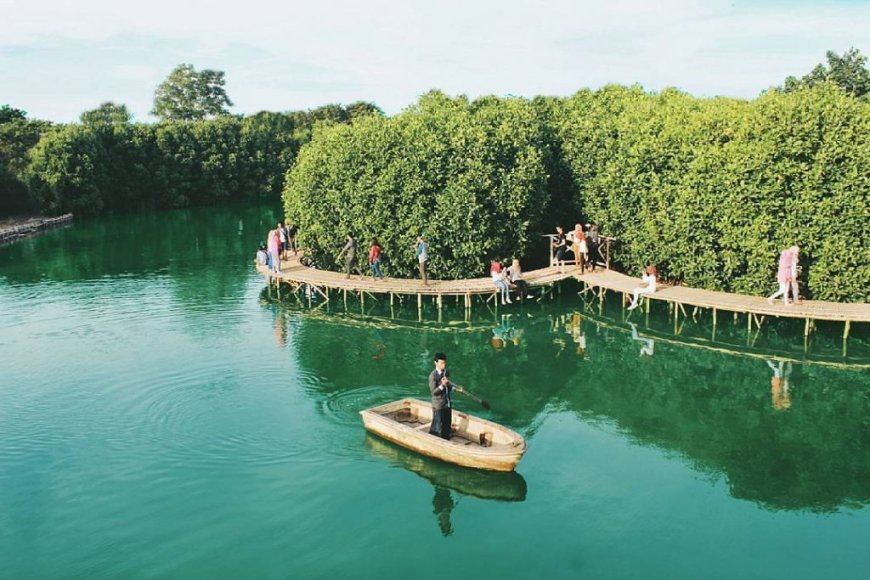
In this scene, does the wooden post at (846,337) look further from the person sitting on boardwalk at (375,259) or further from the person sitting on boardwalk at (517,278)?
the person sitting on boardwalk at (375,259)

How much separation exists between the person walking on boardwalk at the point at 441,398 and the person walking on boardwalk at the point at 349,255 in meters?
18.0

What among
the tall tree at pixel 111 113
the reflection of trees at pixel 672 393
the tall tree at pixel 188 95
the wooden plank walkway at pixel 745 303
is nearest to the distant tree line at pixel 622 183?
the wooden plank walkway at pixel 745 303

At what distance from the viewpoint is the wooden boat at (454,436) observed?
17219 mm

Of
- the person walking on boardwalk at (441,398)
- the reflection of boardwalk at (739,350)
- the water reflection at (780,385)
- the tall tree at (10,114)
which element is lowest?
the water reflection at (780,385)

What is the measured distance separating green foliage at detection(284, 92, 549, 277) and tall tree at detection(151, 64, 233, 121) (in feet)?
330

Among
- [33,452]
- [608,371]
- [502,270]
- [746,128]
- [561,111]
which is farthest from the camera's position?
[561,111]

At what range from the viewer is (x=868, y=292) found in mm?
28094

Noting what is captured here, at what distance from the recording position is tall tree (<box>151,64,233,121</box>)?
12938 centimetres

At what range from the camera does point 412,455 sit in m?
18.9

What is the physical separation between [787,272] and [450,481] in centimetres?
1723

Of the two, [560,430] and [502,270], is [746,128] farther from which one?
[560,430]

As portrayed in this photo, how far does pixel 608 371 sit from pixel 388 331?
9355 mm

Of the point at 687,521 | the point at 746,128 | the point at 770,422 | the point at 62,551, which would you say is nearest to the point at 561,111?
the point at 746,128

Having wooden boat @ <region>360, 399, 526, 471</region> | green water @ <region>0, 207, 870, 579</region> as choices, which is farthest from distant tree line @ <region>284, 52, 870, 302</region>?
wooden boat @ <region>360, 399, 526, 471</region>
